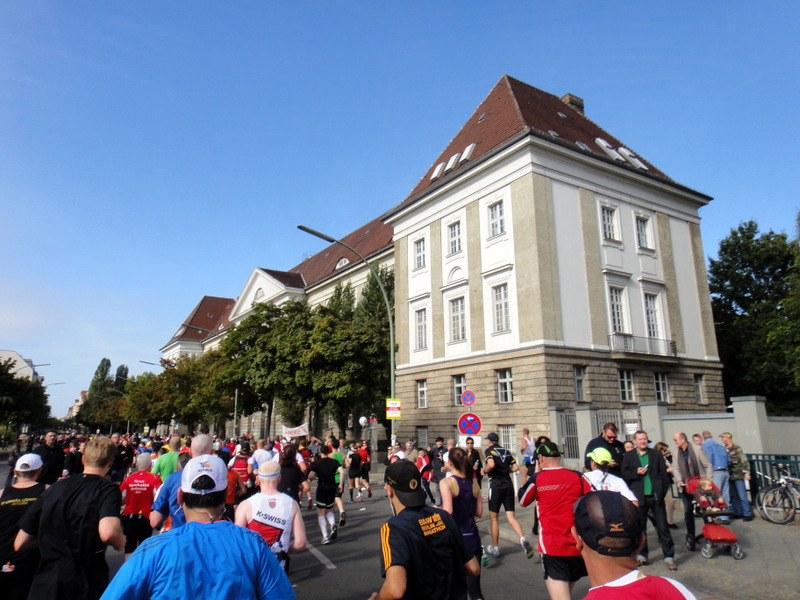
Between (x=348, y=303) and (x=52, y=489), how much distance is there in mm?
38685

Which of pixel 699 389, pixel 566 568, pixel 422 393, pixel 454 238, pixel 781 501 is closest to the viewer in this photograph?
pixel 566 568

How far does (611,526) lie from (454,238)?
2915 cm

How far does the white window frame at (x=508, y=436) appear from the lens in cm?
2542

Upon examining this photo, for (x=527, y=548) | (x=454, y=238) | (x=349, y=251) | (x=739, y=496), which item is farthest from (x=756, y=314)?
(x=527, y=548)

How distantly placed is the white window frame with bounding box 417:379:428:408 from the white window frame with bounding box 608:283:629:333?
10277mm

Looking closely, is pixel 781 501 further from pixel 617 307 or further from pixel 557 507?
pixel 617 307

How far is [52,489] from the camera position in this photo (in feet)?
13.4

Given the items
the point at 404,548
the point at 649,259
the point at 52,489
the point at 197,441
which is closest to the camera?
the point at 404,548

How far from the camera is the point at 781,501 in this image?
38.8 feet

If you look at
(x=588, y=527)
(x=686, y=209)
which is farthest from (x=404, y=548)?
(x=686, y=209)

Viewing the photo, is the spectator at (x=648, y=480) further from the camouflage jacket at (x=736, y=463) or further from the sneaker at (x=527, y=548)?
the camouflage jacket at (x=736, y=463)

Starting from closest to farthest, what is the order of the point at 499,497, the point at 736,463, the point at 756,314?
the point at 499,497
the point at 736,463
the point at 756,314

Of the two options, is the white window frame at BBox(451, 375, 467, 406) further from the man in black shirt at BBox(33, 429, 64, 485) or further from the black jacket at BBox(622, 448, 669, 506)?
the black jacket at BBox(622, 448, 669, 506)

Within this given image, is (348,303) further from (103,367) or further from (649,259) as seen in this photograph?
(103,367)
